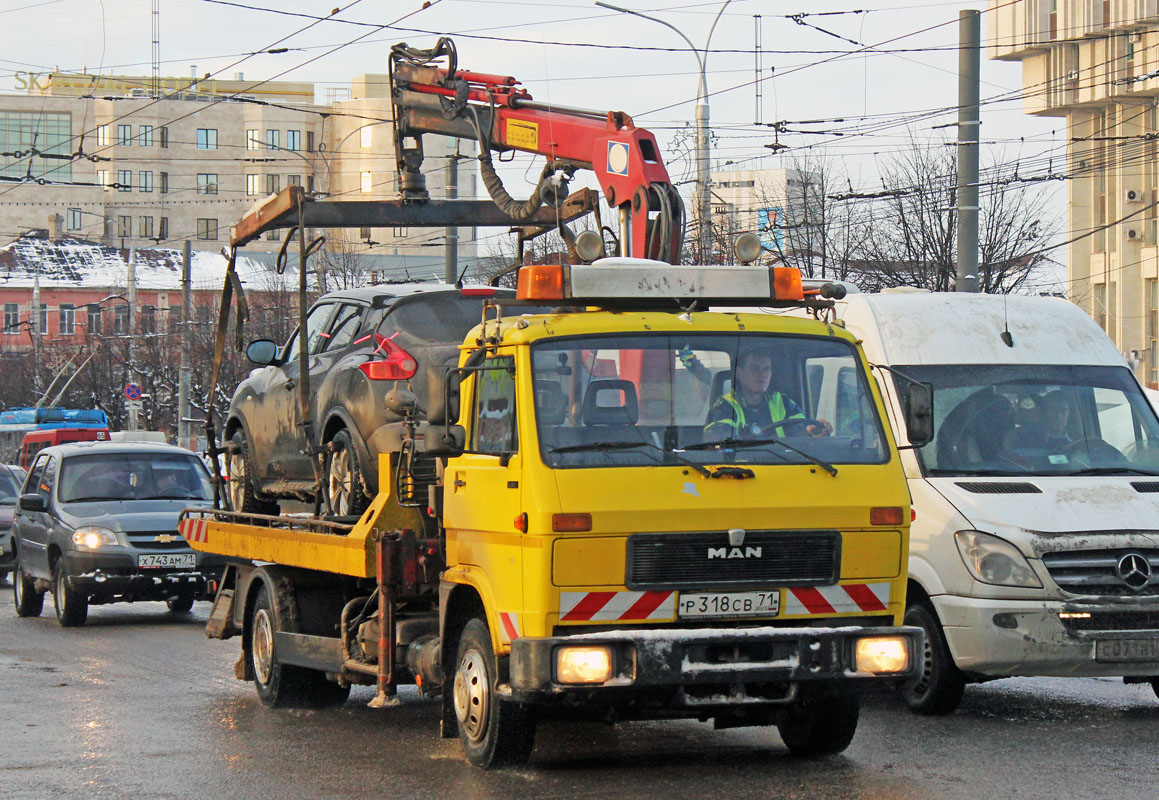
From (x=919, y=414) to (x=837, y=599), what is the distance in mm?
1233

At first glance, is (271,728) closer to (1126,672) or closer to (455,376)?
(455,376)

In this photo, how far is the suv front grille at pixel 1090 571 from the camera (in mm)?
9070

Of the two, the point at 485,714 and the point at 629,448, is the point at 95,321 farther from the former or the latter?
the point at 629,448

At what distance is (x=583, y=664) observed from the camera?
711cm

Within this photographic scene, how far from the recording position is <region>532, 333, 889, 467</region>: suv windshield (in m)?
7.42

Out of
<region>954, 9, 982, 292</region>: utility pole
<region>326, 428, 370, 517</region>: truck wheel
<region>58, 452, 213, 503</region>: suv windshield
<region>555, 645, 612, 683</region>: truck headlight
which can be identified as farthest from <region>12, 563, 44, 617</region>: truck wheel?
<region>555, 645, 612, 683</region>: truck headlight

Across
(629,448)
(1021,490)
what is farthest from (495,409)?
(1021,490)

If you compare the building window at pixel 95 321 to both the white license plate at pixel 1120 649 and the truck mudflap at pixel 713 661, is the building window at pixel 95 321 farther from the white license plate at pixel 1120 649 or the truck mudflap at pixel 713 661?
the truck mudflap at pixel 713 661

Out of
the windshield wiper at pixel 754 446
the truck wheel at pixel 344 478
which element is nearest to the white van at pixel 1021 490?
the windshield wiper at pixel 754 446

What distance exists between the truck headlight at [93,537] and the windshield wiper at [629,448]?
10216 millimetres

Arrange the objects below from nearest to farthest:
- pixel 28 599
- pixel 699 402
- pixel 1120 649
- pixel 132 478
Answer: pixel 699 402, pixel 1120 649, pixel 132 478, pixel 28 599

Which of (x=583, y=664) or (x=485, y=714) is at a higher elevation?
(x=583, y=664)

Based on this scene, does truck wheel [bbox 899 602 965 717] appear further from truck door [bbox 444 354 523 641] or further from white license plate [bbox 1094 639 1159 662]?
truck door [bbox 444 354 523 641]

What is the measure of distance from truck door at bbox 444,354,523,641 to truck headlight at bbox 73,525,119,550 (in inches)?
358
